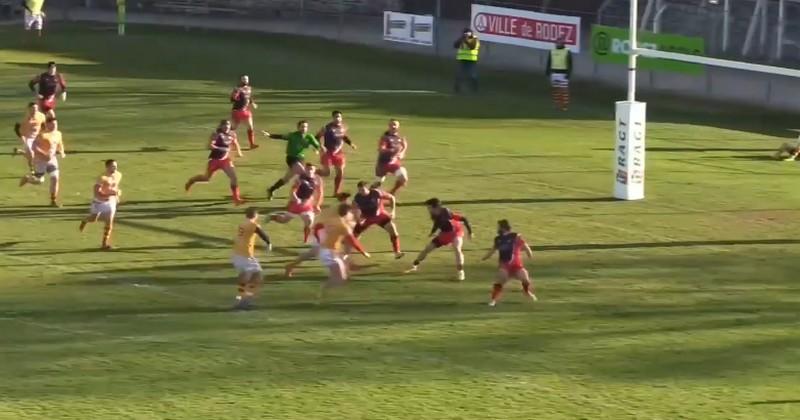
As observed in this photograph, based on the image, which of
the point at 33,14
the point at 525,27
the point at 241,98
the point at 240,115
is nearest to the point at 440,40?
the point at 525,27

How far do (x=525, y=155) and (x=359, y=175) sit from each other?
4913 millimetres

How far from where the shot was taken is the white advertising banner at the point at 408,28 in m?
53.6

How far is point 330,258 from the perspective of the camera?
22109 millimetres

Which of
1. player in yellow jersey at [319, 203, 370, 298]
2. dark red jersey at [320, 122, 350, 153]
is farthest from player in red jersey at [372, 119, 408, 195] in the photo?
player in yellow jersey at [319, 203, 370, 298]

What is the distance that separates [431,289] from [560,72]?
2050 cm

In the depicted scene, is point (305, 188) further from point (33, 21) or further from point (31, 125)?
point (33, 21)

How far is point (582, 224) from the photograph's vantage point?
28.4 metres

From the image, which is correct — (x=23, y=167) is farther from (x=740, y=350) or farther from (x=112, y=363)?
(x=740, y=350)

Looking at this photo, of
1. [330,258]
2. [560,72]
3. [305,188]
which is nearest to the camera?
[330,258]

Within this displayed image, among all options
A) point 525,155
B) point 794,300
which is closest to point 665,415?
point 794,300

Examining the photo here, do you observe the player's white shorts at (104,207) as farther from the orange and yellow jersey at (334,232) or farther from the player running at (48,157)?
the orange and yellow jersey at (334,232)

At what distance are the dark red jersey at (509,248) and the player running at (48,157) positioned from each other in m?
11.4

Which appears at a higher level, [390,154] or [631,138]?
[631,138]

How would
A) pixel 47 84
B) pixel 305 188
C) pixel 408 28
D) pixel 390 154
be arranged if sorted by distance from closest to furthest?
pixel 305 188, pixel 390 154, pixel 47 84, pixel 408 28
